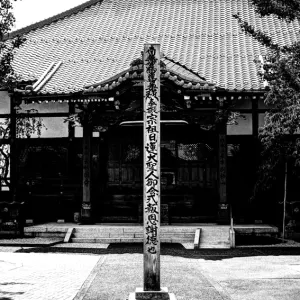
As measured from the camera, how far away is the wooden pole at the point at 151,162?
8766 mm

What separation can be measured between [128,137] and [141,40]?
5.16 m

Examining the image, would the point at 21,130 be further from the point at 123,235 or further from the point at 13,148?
the point at 123,235

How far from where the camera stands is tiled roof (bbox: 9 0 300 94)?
2050 centimetres

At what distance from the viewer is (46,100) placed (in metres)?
19.1

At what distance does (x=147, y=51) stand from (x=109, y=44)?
14.8 m

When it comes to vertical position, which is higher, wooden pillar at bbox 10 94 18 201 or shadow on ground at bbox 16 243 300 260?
wooden pillar at bbox 10 94 18 201

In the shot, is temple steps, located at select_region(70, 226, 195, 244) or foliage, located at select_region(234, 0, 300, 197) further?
temple steps, located at select_region(70, 226, 195, 244)

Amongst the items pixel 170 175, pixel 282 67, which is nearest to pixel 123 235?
pixel 170 175

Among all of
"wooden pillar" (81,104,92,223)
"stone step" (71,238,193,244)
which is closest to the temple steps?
"stone step" (71,238,193,244)

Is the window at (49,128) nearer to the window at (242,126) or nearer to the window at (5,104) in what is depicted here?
the window at (5,104)

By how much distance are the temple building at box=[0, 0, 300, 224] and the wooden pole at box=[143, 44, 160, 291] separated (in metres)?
8.46

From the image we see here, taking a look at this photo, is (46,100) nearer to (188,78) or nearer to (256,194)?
(188,78)

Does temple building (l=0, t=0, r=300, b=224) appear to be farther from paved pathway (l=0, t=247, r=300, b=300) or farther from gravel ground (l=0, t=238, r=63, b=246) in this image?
paved pathway (l=0, t=247, r=300, b=300)

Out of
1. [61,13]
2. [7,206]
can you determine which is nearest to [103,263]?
[7,206]
